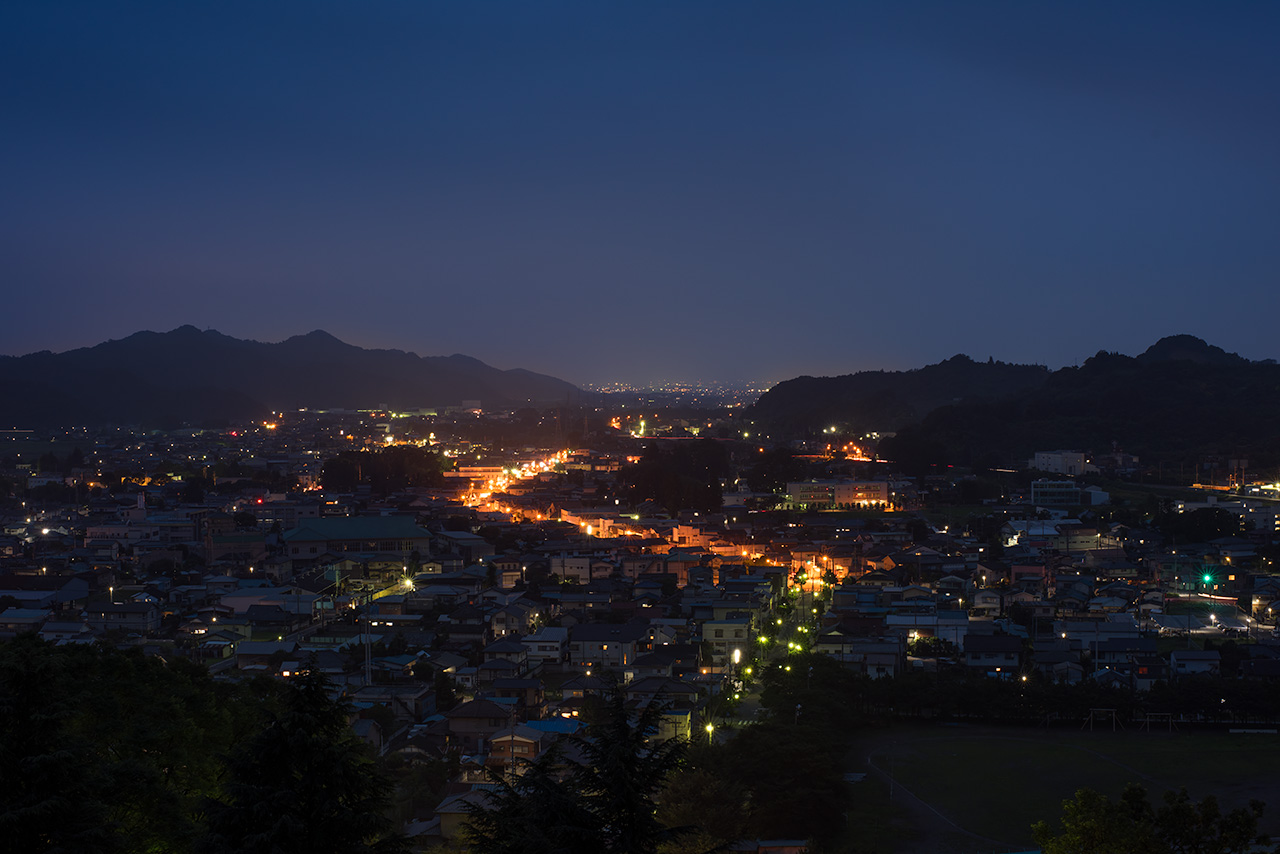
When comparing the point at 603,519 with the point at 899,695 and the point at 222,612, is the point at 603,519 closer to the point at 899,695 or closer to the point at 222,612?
the point at 222,612

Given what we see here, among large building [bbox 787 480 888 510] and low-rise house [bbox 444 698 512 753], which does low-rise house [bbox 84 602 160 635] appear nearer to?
low-rise house [bbox 444 698 512 753]

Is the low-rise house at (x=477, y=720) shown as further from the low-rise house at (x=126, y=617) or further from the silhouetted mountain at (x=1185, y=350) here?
the silhouetted mountain at (x=1185, y=350)

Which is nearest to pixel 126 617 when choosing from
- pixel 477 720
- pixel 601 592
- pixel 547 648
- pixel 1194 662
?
pixel 547 648

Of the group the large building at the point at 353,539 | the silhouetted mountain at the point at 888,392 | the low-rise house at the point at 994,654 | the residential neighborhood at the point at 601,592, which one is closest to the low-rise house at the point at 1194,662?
the residential neighborhood at the point at 601,592

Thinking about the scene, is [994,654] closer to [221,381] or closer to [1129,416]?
[1129,416]

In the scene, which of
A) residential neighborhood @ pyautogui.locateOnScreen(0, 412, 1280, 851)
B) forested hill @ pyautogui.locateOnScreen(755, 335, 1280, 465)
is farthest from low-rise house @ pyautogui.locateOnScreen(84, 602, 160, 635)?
forested hill @ pyautogui.locateOnScreen(755, 335, 1280, 465)

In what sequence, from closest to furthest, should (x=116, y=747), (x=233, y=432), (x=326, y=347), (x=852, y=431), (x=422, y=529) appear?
(x=116, y=747) → (x=422, y=529) → (x=852, y=431) → (x=233, y=432) → (x=326, y=347)

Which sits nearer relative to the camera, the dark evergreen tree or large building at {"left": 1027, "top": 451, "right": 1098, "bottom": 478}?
the dark evergreen tree

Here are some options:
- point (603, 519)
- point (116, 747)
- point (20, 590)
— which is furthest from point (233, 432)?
point (116, 747)
